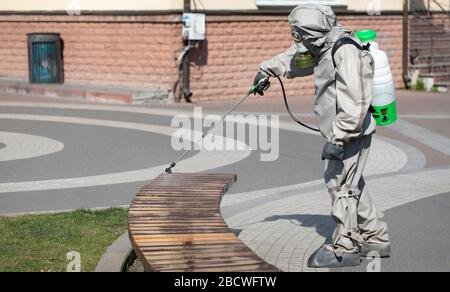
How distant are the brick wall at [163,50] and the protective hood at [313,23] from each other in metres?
11.4

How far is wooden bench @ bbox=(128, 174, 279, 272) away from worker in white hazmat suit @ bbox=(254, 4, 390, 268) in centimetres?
88

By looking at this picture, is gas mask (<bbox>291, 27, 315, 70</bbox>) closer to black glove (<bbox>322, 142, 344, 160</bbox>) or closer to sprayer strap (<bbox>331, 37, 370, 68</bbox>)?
sprayer strap (<bbox>331, 37, 370, 68</bbox>)

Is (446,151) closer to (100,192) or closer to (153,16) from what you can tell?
(100,192)

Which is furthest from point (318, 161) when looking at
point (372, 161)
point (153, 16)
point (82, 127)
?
point (153, 16)

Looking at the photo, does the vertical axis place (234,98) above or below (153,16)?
below

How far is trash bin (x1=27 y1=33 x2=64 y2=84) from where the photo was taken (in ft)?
63.8

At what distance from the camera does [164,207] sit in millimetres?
6402

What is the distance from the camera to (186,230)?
5844 mm

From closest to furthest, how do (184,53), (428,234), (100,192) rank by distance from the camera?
1. (428,234)
2. (100,192)
3. (184,53)

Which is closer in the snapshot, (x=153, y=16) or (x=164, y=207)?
(x=164, y=207)


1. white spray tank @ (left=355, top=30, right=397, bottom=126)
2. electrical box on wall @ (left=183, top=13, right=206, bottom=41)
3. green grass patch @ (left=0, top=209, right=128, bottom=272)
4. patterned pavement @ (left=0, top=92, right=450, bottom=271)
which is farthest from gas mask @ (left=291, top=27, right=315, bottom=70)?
electrical box on wall @ (left=183, top=13, right=206, bottom=41)
